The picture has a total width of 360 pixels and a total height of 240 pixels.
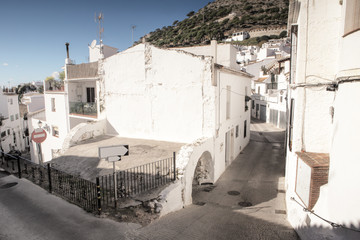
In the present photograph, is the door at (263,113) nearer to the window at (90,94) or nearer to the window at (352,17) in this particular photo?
the window at (90,94)

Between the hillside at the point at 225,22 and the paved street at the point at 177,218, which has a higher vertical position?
the hillside at the point at 225,22

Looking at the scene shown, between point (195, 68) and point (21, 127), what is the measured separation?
3649 cm

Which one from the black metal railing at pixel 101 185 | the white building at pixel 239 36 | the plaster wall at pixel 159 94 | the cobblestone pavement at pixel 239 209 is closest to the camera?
Answer: the cobblestone pavement at pixel 239 209

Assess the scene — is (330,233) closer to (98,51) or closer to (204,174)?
(204,174)

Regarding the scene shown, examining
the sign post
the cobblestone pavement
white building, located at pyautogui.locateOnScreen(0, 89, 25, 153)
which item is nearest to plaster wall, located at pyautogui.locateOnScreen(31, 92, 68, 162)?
white building, located at pyautogui.locateOnScreen(0, 89, 25, 153)

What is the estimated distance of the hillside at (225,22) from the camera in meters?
94.3

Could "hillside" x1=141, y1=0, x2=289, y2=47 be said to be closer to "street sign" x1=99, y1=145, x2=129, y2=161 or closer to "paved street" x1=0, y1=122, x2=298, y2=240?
"paved street" x1=0, y1=122, x2=298, y2=240

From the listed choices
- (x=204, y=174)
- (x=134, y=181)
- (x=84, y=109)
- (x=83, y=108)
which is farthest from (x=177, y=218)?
(x=83, y=108)

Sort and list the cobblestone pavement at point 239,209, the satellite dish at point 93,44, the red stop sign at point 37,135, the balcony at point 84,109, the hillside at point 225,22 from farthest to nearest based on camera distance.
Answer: the hillside at point 225,22
the satellite dish at point 93,44
the balcony at point 84,109
the red stop sign at point 37,135
the cobblestone pavement at point 239,209

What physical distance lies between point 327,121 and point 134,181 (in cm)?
689

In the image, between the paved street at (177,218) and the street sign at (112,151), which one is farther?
the street sign at (112,151)

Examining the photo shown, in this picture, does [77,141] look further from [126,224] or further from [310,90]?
[310,90]

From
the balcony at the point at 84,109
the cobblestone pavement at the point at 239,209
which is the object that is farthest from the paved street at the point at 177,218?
the balcony at the point at 84,109

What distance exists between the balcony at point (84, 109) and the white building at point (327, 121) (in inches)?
565
